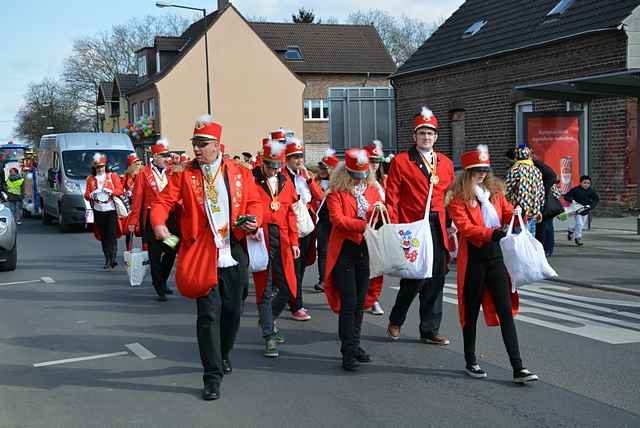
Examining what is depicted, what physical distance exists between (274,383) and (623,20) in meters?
15.7

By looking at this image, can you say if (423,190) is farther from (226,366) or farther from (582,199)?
(582,199)

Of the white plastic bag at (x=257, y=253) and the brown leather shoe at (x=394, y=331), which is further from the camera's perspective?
the brown leather shoe at (x=394, y=331)

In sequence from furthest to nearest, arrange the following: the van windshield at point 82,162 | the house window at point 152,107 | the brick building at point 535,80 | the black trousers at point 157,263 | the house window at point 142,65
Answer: the house window at point 142,65
the house window at point 152,107
the van windshield at point 82,162
the brick building at point 535,80
the black trousers at point 157,263

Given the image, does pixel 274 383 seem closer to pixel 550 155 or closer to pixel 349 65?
pixel 550 155

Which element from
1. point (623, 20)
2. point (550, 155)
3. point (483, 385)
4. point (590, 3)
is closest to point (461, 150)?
point (590, 3)

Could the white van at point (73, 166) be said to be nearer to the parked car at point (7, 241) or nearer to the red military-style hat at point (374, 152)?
the parked car at point (7, 241)

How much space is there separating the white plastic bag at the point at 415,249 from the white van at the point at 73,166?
49.4ft

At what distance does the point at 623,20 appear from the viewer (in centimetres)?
1888

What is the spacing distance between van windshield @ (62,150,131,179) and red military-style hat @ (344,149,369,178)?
15.7m

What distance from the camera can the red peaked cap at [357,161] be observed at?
257 inches

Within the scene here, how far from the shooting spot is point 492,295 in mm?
6039

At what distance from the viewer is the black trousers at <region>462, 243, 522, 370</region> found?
5918 mm

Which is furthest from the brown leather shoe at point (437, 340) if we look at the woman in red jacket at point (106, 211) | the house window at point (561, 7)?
the house window at point (561, 7)

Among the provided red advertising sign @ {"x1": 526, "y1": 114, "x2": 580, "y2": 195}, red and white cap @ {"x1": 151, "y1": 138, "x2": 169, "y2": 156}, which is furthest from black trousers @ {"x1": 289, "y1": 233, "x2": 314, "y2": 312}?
red advertising sign @ {"x1": 526, "y1": 114, "x2": 580, "y2": 195}
